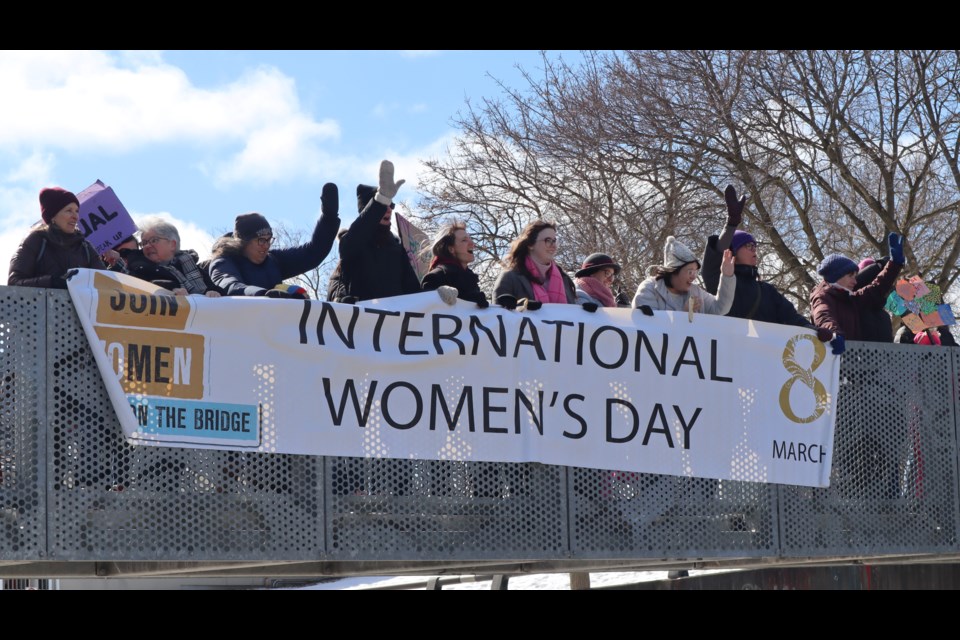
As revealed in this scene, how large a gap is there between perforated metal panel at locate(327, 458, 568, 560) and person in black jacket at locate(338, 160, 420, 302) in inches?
46.6

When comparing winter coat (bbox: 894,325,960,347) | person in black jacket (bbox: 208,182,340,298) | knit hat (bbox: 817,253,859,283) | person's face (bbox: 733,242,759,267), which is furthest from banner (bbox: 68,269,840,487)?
winter coat (bbox: 894,325,960,347)

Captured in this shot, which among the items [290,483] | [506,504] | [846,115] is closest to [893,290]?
[506,504]

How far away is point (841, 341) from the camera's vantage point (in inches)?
362

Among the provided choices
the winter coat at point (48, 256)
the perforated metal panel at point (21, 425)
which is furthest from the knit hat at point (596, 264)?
the perforated metal panel at point (21, 425)

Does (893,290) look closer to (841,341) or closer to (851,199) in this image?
(841,341)

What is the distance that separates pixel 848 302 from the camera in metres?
9.73

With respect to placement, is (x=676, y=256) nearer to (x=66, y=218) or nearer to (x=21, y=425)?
(x=66, y=218)

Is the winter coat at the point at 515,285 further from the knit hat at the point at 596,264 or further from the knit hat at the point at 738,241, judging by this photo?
the knit hat at the point at 738,241

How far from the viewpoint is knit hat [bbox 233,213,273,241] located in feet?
27.8

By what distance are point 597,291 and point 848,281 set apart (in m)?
1.88

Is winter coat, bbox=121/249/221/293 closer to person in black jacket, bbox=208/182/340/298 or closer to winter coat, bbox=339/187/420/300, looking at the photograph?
person in black jacket, bbox=208/182/340/298

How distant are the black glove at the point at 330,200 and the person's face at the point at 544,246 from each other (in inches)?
51.5

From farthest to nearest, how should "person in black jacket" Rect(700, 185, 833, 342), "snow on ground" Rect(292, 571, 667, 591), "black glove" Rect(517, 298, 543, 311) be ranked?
"snow on ground" Rect(292, 571, 667, 591)
"person in black jacket" Rect(700, 185, 833, 342)
"black glove" Rect(517, 298, 543, 311)
